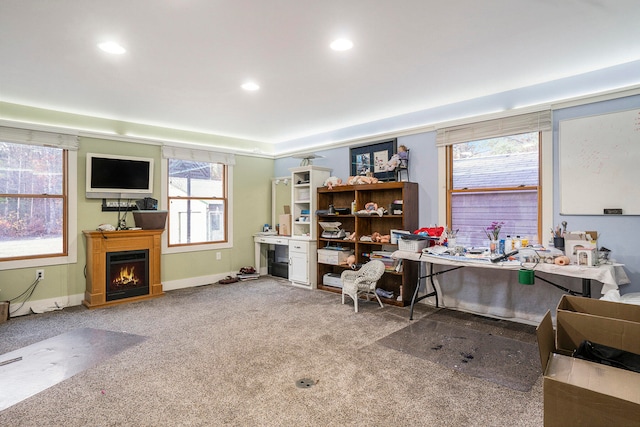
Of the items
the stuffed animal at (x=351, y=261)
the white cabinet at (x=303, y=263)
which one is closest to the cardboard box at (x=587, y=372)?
the stuffed animal at (x=351, y=261)

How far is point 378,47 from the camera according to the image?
111 inches

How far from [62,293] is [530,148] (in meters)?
6.05

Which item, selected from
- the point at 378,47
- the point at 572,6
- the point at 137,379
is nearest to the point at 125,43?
the point at 378,47

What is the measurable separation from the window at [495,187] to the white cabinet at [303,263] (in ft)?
7.09

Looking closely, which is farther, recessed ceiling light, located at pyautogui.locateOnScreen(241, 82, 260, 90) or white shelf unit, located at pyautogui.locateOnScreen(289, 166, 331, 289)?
white shelf unit, located at pyautogui.locateOnScreen(289, 166, 331, 289)

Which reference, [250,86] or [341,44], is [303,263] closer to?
[250,86]

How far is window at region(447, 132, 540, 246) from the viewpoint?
3736mm

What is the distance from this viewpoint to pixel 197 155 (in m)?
5.59

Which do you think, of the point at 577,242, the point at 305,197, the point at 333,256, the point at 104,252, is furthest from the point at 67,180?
the point at 577,242

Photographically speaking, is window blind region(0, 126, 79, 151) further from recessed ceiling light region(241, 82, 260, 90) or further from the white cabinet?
the white cabinet

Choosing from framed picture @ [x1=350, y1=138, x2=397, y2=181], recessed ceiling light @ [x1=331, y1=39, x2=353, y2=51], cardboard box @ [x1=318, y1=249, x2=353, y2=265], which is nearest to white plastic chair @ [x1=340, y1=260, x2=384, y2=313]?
cardboard box @ [x1=318, y1=249, x2=353, y2=265]

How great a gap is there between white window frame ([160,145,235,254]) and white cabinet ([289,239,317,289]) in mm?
1326

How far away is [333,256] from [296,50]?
10.00 feet

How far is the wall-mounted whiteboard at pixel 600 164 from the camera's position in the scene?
3.08 m
